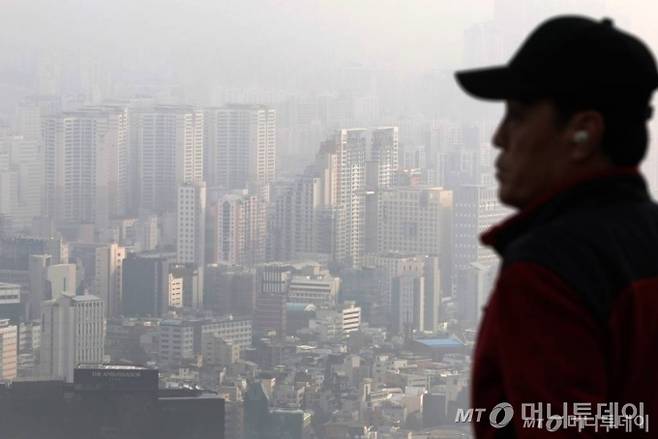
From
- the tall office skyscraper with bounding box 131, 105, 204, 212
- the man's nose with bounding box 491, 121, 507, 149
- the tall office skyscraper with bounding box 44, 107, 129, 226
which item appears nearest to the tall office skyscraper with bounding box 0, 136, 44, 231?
the tall office skyscraper with bounding box 44, 107, 129, 226

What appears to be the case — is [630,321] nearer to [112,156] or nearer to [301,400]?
[301,400]

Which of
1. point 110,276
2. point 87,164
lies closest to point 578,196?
point 110,276

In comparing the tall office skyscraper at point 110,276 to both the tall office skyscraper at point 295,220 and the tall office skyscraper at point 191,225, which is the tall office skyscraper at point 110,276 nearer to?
the tall office skyscraper at point 191,225

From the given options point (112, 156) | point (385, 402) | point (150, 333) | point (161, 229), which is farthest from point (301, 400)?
point (112, 156)

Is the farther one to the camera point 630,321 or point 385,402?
point 385,402

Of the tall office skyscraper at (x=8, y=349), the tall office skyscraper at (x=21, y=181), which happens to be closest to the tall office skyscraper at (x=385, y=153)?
the tall office skyscraper at (x=21, y=181)

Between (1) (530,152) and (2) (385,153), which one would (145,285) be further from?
(1) (530,152)
